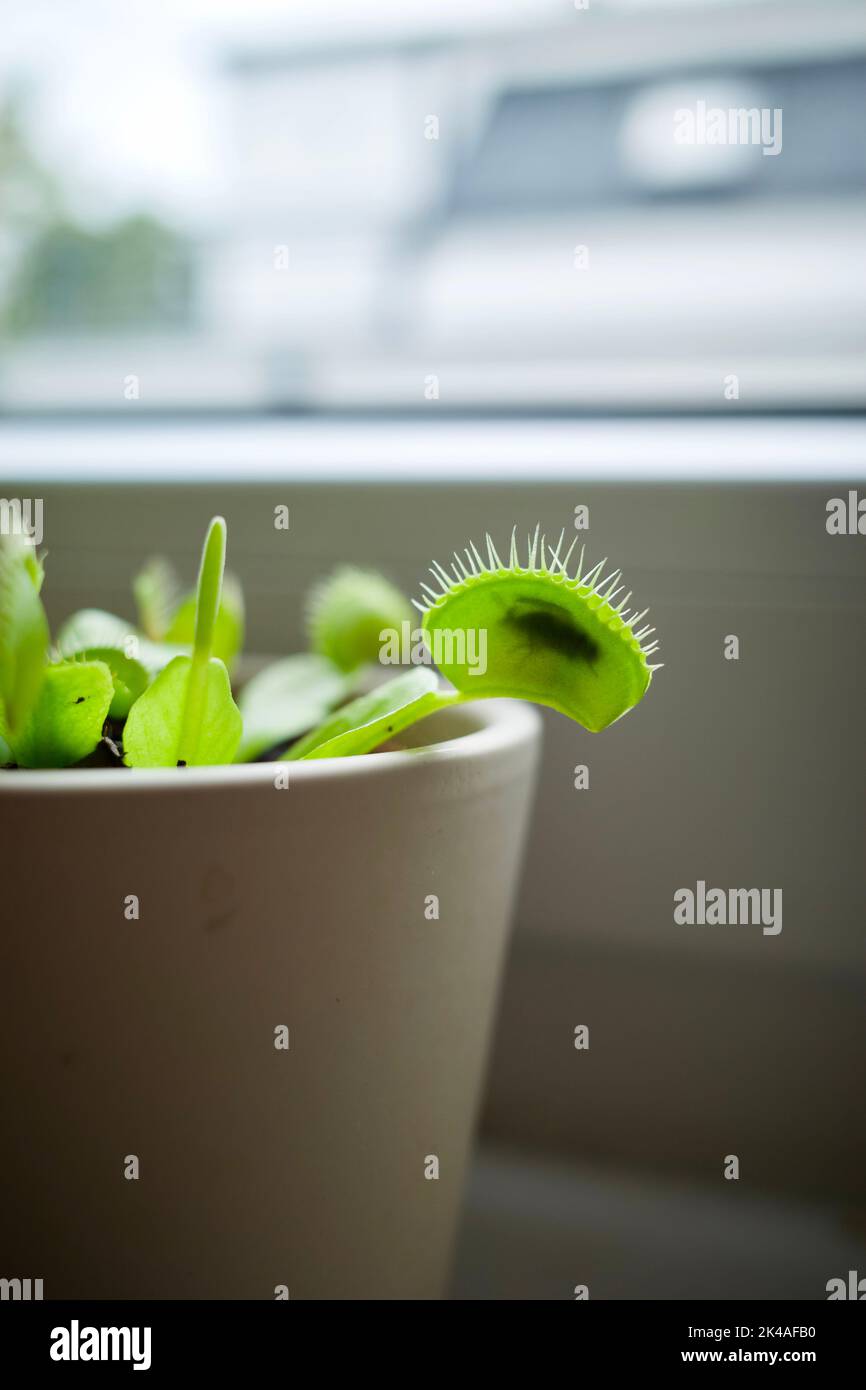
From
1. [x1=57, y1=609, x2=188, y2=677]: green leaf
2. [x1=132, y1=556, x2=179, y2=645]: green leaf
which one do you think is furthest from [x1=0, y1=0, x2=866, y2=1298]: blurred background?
[x1=57, y1=609, x2=188, y2=677]: green leaf

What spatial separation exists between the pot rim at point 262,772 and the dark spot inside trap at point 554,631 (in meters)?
0.03

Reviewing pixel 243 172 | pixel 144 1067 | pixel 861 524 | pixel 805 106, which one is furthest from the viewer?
pixel 243 172

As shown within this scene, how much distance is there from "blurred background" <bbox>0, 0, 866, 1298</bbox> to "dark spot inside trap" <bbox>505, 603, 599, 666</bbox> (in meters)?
0.17

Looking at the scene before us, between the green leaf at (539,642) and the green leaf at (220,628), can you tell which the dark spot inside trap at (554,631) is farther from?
the green leaf at (220,628)

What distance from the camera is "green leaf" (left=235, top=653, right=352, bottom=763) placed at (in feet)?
1.16

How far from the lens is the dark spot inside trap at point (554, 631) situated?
11.6 inches

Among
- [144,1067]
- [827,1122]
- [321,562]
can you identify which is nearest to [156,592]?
[321,562]

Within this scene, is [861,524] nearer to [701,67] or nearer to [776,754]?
[776,754]

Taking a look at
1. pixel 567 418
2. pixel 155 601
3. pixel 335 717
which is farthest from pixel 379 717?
pixel 567 418

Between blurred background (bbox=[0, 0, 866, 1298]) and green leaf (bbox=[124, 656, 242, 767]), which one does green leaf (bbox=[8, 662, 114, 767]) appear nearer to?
green leaf (bbox=[124, 656, 242, 767])

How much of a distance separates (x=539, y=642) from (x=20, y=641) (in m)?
0.13

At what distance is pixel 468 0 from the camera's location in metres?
0.60
